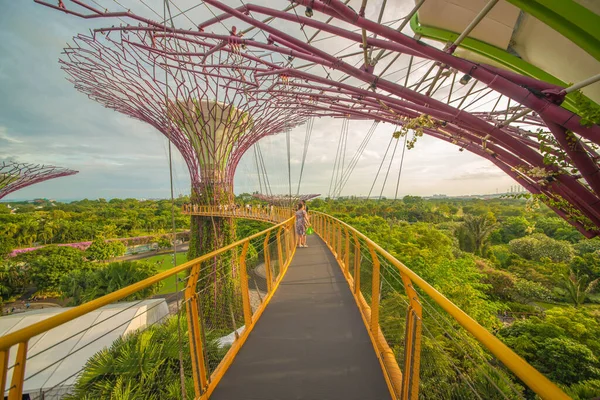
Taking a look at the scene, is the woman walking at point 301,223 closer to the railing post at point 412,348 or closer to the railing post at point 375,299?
the railing post at point 375,299

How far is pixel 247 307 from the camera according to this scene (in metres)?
3.45

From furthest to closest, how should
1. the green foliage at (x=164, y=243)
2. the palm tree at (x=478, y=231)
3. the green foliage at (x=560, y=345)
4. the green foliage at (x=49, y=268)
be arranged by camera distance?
the green foliage at (x=164, y=243)
the palm tree at (x=478, y=231)
the green foliage at (x=49, y=268)
the green foliage at (x=560, y=345)

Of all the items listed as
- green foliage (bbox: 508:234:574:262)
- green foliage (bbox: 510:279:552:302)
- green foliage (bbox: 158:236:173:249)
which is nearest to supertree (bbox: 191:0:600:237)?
green foliage (bbox: 510:279:552:302)

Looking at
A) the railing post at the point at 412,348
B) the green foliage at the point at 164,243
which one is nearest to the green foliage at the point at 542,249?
the railing post at the point at 412,348

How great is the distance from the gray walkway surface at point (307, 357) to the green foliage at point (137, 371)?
181 cm

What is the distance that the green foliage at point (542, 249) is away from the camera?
26156 mm

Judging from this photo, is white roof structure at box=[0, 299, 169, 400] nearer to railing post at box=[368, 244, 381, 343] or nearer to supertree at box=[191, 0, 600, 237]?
railing post at box=[368, 244, 381, 343]

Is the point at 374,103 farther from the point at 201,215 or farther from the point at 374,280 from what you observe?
the point at 201,215

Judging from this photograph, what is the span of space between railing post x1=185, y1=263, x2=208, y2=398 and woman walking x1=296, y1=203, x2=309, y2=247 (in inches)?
260

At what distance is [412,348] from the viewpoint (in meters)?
1.95

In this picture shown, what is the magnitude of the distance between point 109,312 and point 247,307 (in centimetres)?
1136

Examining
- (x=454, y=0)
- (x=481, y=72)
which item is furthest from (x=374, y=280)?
(x=454, y=0)

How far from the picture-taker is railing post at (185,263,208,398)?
224cm

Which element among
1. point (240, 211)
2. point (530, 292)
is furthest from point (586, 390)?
point (240, 211)
